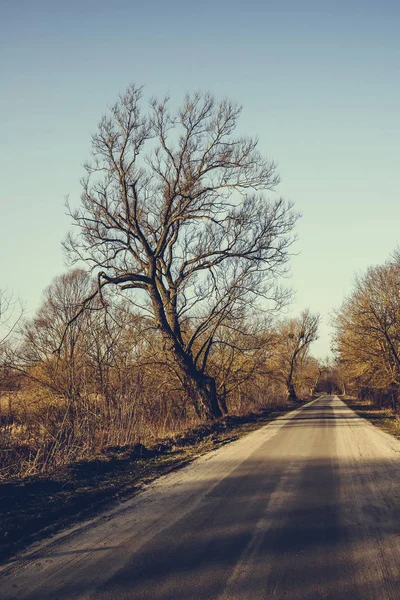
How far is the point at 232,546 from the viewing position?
15.0 feet

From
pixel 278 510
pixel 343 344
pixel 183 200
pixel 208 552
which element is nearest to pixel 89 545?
pixel 208 552

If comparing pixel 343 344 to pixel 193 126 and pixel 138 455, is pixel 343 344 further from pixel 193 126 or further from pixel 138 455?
pixel 138 455

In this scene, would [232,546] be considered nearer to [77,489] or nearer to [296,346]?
[77,489]

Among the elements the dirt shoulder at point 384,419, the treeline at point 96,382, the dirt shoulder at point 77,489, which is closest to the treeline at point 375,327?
the dirt shoulder at point 384,419

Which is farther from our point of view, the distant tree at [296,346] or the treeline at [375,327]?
the distant tree at [296,346]

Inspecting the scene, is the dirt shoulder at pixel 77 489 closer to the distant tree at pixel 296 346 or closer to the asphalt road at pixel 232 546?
the asphalt road at pixel 232 546

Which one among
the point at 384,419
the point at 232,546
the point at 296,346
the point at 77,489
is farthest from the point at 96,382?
the point at 296,346

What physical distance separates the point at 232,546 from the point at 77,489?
361cm

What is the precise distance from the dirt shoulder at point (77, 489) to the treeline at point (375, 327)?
780 inches

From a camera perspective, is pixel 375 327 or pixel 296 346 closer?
pixel 375 327

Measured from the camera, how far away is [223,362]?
83.7ft

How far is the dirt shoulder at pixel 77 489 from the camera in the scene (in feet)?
17.6

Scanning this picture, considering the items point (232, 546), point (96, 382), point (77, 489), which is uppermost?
point (96, 382)

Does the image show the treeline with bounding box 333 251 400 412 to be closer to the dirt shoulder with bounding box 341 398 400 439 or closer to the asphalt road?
the dirt shoulder with bounding box 341 398 400 439
